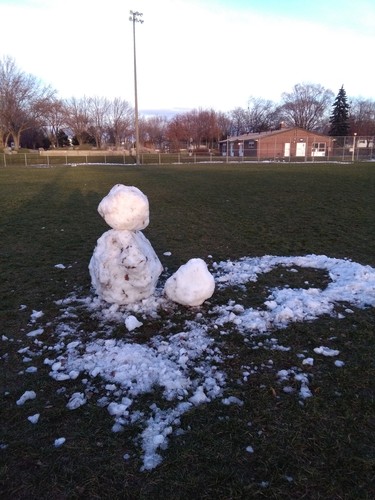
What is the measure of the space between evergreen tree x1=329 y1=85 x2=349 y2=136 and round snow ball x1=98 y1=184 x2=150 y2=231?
84091 mm

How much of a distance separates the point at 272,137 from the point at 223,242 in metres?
55.9

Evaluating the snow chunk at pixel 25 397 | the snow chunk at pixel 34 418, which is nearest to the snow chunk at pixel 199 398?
the snow chunk at pixel 34 418

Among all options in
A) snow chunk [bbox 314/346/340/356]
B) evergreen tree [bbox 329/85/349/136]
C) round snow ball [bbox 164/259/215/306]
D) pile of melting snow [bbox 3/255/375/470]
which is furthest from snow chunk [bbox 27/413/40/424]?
evergreen tree [bbox 329/85/349/136]

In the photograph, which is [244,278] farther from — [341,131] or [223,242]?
[341,131]

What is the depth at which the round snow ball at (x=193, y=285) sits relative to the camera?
4.35m

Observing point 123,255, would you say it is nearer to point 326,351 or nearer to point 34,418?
point 34,418

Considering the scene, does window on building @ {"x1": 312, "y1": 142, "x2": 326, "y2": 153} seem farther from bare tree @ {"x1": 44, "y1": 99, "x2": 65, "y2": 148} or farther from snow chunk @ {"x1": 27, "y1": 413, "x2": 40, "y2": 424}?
snow chunk @ {"x1": 27, "y1": 413, "x2": 40, "y2": 424}

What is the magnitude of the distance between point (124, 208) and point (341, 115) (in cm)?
8603

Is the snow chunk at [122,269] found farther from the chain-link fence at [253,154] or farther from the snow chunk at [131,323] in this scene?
the chain-link fence at [253,154]

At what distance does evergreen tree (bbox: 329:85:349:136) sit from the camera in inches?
3142

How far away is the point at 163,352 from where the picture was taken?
3.55 meters

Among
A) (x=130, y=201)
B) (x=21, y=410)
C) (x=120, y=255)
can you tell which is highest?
(x=130, y=201)

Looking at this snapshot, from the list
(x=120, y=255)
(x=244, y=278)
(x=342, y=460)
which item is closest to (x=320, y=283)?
(x=244, y=278)

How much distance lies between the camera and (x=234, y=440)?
2.54m
